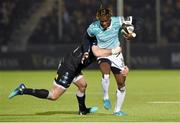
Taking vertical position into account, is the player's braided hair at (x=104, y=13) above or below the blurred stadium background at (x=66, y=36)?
above

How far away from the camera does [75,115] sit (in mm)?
Result: 12555

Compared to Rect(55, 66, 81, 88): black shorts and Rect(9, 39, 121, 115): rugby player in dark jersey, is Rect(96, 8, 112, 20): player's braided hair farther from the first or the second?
Rect(55, 66, 81, 88): black shorts

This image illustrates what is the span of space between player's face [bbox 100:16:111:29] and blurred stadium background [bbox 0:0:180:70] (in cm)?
1685

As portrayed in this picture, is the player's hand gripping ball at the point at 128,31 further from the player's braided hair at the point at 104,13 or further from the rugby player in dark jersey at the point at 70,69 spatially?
the player's braided hair at the point at 104,13

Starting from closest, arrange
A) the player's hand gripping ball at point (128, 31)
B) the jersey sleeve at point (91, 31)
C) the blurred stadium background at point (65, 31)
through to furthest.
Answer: the player's hand gripping ball at point (128, 31) → the jersey sleeve at point (91, 31) → the blurred stadium background at point (65, 31)

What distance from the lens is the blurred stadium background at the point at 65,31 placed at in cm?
2922

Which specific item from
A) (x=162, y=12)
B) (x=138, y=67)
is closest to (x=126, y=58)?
(x=138, y=67)

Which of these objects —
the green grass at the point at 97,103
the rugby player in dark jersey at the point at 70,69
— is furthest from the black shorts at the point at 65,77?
the green grass at the point at 97,103

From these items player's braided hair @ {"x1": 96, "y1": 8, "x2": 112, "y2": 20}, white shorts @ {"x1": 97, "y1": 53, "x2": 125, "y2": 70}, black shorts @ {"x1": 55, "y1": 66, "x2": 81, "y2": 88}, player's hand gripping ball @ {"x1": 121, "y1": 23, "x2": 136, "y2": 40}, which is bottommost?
black shorts @ {"x1": 55, "y1": 66, "x2": 81, "y2": 88}

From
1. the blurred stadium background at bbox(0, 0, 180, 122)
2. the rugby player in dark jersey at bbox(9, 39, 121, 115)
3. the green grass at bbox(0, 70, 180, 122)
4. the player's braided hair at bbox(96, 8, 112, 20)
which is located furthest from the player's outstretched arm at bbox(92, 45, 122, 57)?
the blurred stadium background at bbox(0, 0, 180, 122)

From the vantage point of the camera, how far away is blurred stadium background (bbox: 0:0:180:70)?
95.9 feet

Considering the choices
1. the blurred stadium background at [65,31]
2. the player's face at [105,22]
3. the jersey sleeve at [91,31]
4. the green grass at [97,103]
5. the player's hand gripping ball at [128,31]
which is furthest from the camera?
the blurred stadium background at [65,31]

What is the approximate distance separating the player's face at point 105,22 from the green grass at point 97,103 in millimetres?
1512

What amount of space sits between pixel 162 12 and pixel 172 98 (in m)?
14.6
